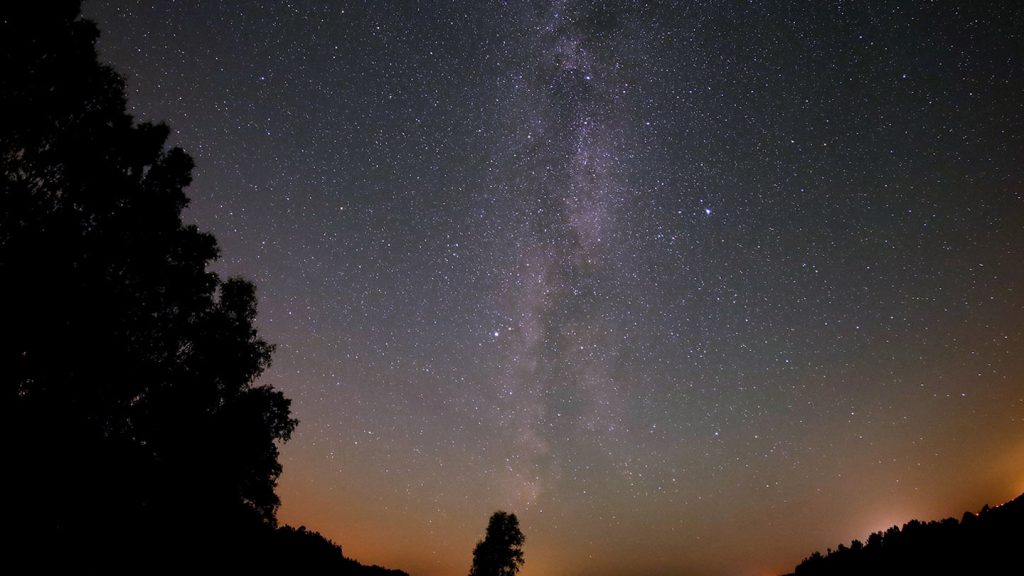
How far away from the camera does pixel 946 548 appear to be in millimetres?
7539

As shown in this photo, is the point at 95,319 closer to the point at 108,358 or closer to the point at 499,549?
the point at 108,358

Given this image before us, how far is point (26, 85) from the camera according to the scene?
8.42 metres

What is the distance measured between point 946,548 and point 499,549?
39818mm

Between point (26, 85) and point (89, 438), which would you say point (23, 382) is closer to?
point (89, 438)

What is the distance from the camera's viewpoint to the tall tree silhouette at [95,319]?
8133 millimetres

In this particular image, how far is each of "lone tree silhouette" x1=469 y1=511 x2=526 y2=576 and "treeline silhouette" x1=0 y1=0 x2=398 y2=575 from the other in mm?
32479

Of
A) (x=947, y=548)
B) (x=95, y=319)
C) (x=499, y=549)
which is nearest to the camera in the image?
(x=947, y=548)

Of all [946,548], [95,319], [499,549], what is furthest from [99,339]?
[499,549]

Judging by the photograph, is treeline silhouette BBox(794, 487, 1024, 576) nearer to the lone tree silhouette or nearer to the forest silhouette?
the forest silhouette

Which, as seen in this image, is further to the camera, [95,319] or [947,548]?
[95,319]

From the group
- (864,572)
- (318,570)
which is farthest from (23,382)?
(864,572)

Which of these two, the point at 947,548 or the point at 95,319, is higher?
the point at 95,319

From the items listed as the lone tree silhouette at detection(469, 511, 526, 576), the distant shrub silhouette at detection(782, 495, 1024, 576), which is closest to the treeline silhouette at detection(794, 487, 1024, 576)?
the distant shrub silhouette at detection(782, 495, 1024, 576)

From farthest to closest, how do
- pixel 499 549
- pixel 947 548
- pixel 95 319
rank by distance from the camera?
1. pixel 499 549
2. pixel 95 319
3. pixel 947 548
